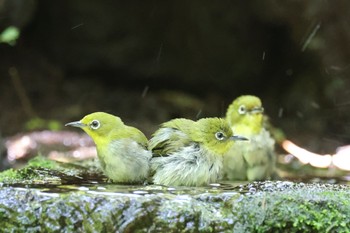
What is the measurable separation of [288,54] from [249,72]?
3.26 feet

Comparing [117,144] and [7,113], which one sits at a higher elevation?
[7,113]

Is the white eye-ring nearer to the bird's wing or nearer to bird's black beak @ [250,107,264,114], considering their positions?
the bird's wing

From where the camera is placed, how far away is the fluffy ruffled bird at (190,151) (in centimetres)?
481

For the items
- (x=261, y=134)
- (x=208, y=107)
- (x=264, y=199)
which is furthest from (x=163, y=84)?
(x=264, y=199)

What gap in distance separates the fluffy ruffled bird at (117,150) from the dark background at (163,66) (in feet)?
18.3

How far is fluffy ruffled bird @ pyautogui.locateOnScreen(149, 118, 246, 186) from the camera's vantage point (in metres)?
4.81

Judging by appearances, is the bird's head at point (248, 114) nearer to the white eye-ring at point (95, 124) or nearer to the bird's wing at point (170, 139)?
the bird's wing at point (170, 139)

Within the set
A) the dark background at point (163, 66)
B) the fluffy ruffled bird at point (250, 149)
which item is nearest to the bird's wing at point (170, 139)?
the fluffy ruffled bird at point (250, 149)

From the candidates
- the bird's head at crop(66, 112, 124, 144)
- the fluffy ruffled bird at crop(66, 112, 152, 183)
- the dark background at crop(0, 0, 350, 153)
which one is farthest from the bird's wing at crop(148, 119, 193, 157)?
the dark background at crop(0, 0, 350, 153)

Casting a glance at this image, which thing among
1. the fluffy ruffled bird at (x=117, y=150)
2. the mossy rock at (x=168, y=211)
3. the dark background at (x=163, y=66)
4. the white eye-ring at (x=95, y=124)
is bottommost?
the mossy rock at (x=168, y=211)

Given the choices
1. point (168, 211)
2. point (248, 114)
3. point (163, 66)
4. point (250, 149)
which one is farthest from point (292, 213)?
point (163, 66)

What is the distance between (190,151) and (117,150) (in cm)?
53

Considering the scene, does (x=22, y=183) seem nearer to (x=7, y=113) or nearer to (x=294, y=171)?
(x=294, y=171)

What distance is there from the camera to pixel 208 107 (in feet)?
39.4
